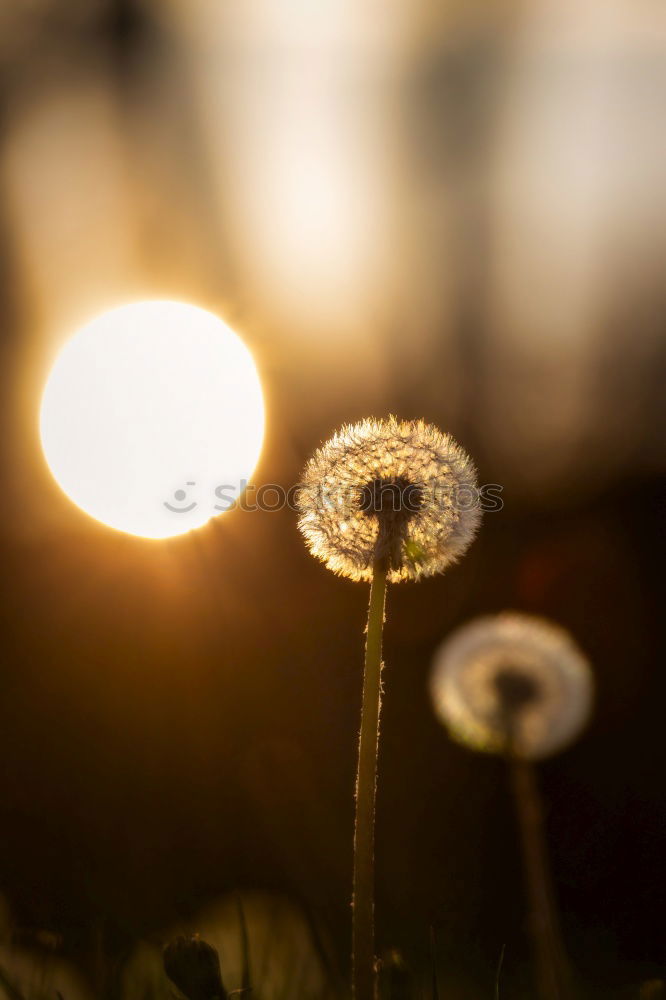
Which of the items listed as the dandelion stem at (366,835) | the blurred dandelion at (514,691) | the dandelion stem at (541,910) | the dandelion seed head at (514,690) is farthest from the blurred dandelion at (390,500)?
the dandelion seed head at (514,690)

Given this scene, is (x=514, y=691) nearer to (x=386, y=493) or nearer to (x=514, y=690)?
(x=514, y=690)

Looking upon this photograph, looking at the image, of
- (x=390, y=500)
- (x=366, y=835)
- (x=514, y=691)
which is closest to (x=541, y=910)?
(x=366, y=835)

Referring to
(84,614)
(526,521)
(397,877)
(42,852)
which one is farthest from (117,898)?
(526,521)

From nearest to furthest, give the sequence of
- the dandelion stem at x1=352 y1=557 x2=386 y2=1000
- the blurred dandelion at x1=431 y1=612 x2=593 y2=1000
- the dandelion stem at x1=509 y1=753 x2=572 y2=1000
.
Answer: the dandelion stem at x1=352 y1=557 x2=386 y2=1000, the dandelion stem at x1=509 y1=753 x2=572 y2=1000, the blurred dandelion at x1=431 y1=612 x2=593 y2=1000

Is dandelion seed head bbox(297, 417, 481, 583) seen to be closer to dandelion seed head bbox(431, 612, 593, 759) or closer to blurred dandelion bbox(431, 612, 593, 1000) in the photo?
blurred dandelion bbox(431, 612, 593, 1000)

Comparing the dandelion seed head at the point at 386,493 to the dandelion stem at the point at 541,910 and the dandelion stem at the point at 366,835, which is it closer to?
the dandelion stem at the point at 366,835

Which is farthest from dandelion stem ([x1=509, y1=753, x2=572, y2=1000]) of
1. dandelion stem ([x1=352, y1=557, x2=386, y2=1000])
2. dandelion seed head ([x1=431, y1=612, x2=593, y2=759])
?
dandelion seed head ([x1=431, y1=612, x2=593, y2=759])
